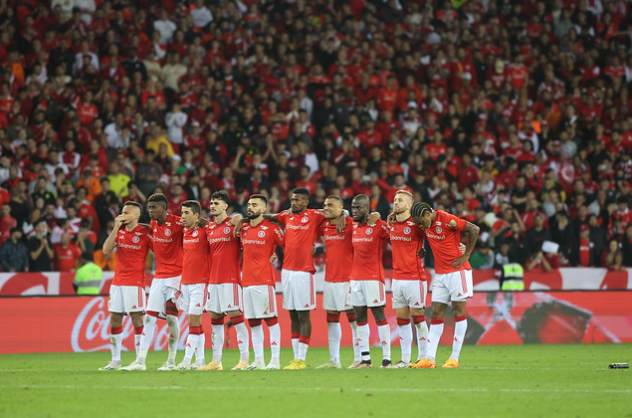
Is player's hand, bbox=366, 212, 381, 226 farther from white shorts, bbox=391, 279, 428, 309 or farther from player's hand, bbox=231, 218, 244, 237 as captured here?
player's hand, bbox=231, 218, 244, 237

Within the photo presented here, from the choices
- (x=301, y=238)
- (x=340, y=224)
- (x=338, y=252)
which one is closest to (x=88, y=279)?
(x=301, y=238)

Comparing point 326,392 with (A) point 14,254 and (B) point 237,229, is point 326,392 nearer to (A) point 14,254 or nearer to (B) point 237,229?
(B) point 237,229

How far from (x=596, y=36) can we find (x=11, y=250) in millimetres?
19654

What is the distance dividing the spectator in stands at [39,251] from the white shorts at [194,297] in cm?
707

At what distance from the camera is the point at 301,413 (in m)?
9.68

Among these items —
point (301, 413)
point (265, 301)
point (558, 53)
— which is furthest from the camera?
point (558, 53)

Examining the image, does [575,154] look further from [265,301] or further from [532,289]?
[265,301]

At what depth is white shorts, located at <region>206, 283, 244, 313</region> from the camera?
1496 centimetres

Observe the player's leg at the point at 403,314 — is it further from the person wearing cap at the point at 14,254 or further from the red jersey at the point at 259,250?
the person wearing cap at the point at 14,254

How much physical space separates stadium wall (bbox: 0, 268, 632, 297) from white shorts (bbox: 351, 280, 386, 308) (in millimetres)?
6827

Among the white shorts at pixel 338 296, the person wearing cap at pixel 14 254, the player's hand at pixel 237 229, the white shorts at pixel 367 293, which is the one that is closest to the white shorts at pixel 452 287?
the white shorts at pixel 367 293

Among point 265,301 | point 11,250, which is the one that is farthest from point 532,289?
point 11,250

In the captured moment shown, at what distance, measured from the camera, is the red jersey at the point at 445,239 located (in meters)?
14.6

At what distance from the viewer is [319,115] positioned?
2703 cm
